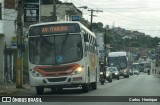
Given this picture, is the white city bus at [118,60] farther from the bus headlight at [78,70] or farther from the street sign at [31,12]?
the bus headlight at [78,70]

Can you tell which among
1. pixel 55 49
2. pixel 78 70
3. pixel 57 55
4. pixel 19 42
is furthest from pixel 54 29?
pixel 19 42

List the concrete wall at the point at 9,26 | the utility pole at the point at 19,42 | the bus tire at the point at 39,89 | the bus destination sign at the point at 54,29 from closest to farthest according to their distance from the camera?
the bus destination sign at the point at 54,29 < the bus tire at the point at 39,89 < the utility pole at the point at 19,42 < the concrete wall at the point at 9,26

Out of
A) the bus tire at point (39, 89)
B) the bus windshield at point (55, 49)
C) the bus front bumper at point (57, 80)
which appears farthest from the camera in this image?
the bus tire at point (39, 89)

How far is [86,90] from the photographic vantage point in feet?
92.1

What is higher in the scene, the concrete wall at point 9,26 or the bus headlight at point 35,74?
the concrete wall at point 9,26

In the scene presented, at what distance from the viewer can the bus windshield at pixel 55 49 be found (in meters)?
26.0

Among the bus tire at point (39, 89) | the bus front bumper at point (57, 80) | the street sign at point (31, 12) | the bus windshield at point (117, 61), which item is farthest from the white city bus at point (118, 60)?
the bus front bumper at point (57, 80)

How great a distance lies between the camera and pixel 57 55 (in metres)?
26.1

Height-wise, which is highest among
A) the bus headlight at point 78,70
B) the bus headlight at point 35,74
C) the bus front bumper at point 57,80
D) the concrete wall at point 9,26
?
the concrete wall at point 9,26

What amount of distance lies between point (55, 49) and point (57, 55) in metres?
0.35

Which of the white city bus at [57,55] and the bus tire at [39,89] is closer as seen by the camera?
the white city bus at [57,55]

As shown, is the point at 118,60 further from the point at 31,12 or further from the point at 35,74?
the point at 35,74

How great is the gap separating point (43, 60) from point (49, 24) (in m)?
1.96

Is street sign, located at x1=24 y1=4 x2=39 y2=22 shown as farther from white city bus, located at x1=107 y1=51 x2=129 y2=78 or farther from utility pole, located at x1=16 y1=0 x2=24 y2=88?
white city bus, located at x1=107 y1=51 x2=129 y2=78
